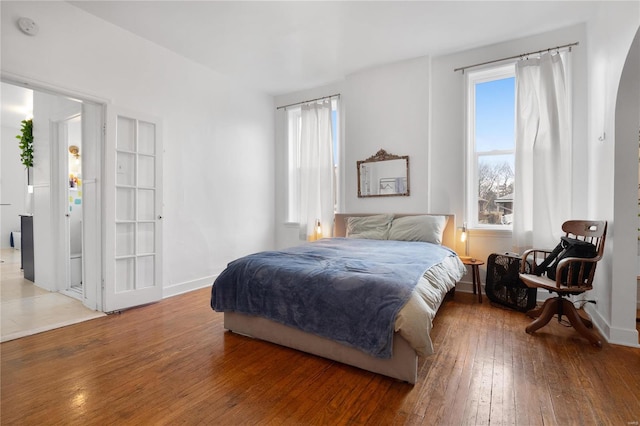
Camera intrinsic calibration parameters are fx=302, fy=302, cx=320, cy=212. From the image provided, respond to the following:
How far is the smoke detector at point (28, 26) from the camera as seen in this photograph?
2.51 meters

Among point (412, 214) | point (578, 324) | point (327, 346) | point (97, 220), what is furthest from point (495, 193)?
point (97, 220)

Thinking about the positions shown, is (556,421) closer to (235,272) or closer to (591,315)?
(591,315)

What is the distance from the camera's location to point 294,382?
6.04 feet

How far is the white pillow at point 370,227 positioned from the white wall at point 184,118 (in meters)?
1.75

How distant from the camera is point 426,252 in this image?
113 inches

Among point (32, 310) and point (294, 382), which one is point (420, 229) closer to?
point (294, 382)

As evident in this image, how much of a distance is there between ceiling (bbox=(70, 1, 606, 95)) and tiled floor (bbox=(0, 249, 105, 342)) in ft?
9.75

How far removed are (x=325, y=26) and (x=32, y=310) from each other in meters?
4.24

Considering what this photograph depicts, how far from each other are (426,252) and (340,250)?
818mm

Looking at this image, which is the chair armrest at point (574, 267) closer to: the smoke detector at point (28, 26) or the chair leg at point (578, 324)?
the chair leg at point (578, 324)

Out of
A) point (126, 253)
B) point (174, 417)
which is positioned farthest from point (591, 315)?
point (126, 253)

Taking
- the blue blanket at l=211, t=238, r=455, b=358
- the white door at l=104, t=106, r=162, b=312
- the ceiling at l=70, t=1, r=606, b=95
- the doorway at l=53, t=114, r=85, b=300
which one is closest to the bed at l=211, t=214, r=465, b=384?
the blue blanket at l=211, t=238, r=455, b=358

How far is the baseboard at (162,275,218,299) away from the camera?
369cm

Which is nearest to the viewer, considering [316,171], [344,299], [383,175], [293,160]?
[344,299]
